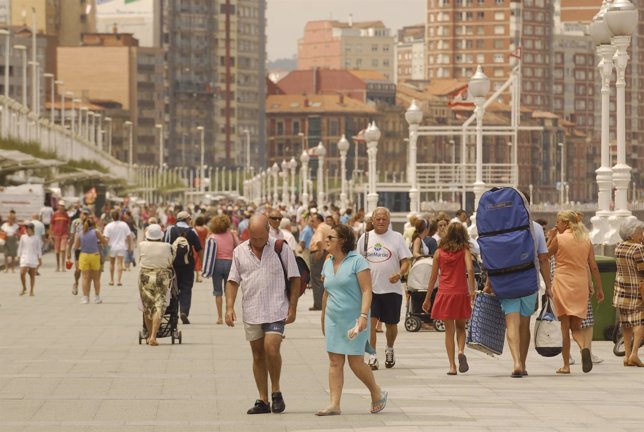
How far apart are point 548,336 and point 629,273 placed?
1277 mm

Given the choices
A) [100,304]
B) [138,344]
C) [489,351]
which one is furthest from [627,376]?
[100,304]

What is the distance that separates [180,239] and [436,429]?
36.9 ft

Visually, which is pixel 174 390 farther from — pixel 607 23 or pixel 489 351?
pixel 607 23

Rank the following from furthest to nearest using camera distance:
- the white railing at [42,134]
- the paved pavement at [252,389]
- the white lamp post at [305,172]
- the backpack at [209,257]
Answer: the white lamp post at [305,172]
the white railing at [42,134]
the backpack at [209,257]
the paved pavement at [252,389]

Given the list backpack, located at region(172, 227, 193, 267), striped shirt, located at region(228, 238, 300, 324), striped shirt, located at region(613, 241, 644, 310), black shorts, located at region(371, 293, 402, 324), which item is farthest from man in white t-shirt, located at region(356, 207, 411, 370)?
backpack, located at region(172, 227, 193, 267)

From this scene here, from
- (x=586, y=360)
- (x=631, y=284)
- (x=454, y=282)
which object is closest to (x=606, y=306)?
(x=631, y=284)

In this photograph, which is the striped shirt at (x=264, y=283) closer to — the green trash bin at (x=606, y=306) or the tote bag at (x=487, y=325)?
the tote bag at (x=487, y=325)

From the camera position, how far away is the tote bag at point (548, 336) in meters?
16.7

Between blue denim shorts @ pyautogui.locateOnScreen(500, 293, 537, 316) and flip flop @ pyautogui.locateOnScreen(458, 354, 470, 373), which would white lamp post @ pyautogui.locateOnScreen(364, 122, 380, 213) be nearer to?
flip flop @ pyautogui.locateOnScreen(458, 354, 470, 373)

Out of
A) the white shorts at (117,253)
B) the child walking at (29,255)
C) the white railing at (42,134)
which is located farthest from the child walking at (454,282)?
the white railing at (42,134)

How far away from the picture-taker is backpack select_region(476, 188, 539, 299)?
16344 mm

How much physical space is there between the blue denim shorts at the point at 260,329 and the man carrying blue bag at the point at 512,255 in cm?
304

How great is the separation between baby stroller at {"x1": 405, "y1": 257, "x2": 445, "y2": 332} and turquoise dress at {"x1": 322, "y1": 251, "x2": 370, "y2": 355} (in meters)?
8.37

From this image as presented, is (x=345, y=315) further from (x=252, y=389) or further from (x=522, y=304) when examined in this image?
(x=522, y=304)
